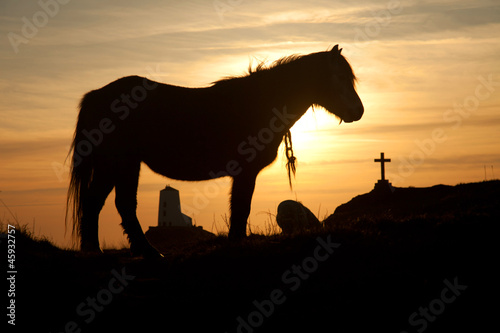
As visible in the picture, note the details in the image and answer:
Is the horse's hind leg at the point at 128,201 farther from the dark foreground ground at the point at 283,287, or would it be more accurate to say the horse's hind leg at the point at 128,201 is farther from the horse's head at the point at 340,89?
the horse's head at the point at 340,89

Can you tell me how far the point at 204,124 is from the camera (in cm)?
957

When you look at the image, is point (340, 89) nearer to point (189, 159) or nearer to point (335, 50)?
point (335, 50)

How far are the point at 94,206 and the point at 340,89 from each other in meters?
5.28

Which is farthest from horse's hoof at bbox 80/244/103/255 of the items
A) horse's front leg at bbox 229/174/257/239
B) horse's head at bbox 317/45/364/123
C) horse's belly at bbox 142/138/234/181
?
horse's head at bbox 317/45/364/123

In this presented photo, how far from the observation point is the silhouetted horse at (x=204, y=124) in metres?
9.52

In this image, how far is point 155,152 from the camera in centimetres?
959

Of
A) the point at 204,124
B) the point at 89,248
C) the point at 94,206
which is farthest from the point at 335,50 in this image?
the point at 89,248

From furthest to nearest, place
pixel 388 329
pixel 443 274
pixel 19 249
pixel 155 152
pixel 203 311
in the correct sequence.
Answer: pixel 155 152 < pixel 19 249 < pixel 443 274 < pixel 203 311 < pixel 388 329

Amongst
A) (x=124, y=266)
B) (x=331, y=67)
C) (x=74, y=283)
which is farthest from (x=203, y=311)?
(x=331, y=67)

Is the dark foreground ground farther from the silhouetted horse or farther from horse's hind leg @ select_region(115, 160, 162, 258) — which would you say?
the silhouetted horse

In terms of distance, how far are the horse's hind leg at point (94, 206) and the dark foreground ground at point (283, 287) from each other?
1.24m

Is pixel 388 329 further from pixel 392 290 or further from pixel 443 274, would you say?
pixel 443 274

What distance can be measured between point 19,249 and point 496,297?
22.9ft

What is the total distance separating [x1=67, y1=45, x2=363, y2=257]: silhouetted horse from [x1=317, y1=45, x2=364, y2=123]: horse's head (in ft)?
0.06
